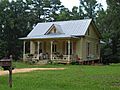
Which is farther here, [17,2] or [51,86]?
[17,2]

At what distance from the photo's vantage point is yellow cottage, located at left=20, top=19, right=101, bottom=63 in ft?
129

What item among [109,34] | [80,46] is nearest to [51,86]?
[80,46]

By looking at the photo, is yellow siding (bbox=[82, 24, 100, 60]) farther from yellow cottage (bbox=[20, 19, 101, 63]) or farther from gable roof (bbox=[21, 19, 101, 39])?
gable roof (bbox=[21, 19, 101, 39])

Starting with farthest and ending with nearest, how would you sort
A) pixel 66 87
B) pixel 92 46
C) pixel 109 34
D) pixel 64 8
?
pixel 64 8 → pixel 109 34 → pixel 92 46 → pixel 66 87

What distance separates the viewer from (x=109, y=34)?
165ft

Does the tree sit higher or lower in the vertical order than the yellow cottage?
higher

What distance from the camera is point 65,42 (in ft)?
137

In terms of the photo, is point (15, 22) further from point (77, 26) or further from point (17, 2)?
point (77, 26)

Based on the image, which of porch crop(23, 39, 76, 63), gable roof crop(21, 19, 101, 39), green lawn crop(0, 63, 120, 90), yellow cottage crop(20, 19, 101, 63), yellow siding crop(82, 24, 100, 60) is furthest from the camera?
yellow siding crop(82, 24, 100, 60)

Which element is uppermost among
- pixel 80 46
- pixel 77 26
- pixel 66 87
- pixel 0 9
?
pixel 0 9

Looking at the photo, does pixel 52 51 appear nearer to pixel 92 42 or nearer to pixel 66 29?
pixel 66 29

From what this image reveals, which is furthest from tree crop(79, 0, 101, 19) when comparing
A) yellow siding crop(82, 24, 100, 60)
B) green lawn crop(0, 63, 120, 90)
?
green lawn crop(0, 63, 120, 90)

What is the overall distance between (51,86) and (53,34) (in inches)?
1078

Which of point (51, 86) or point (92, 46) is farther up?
point (92, 46)
